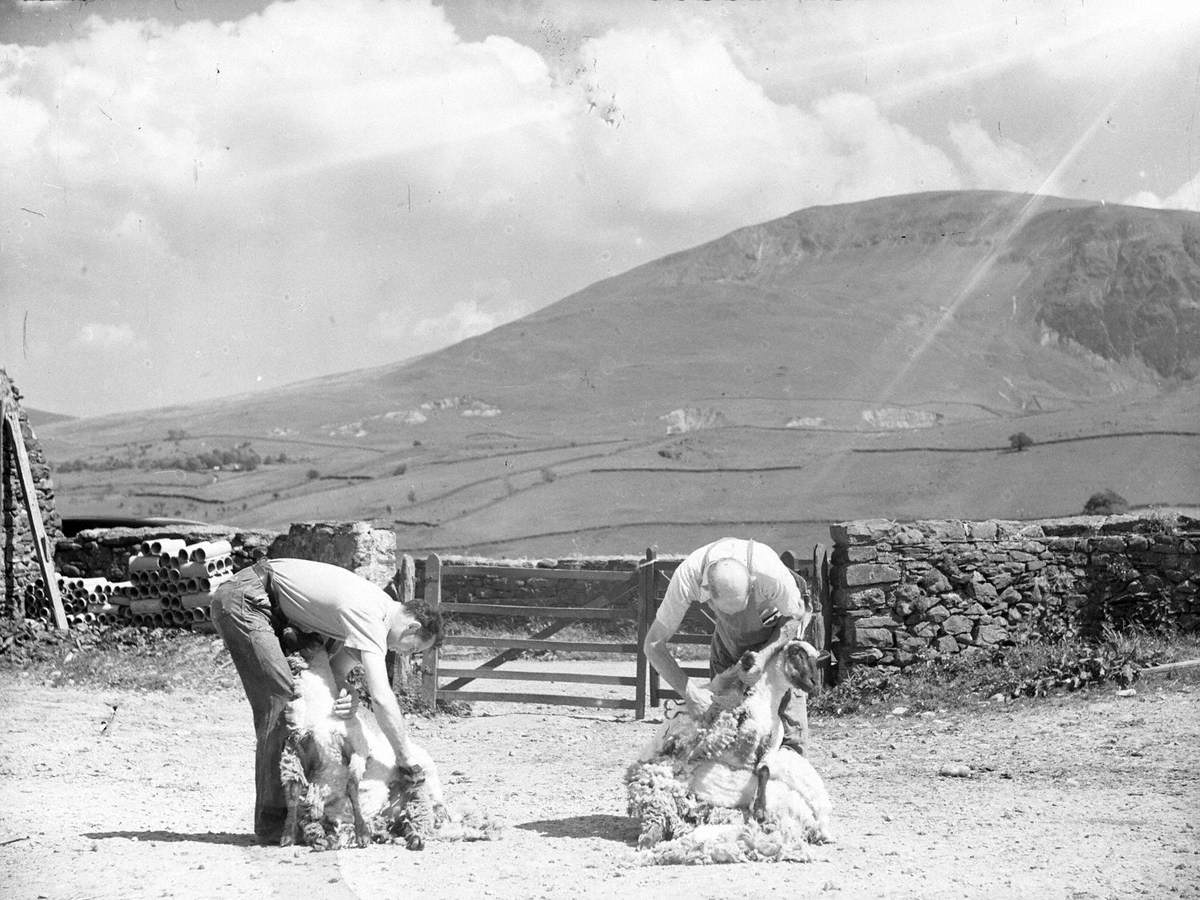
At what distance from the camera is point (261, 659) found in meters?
6.24

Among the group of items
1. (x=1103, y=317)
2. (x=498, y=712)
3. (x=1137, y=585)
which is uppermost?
(x=1103, y=317)

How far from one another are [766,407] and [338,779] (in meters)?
72.7

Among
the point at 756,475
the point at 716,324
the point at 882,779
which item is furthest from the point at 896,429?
the point at 882,779

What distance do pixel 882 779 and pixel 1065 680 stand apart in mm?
3246

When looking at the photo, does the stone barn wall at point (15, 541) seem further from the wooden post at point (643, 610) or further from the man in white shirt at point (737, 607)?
the man in white shirt at point (737, 607)

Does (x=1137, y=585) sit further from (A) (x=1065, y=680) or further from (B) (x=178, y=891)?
(B) (x=178, y=891)

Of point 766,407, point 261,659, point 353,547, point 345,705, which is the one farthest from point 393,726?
point 766,407

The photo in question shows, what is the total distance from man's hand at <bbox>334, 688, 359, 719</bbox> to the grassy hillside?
134 ft

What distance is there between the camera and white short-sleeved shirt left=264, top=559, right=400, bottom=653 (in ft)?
20.0

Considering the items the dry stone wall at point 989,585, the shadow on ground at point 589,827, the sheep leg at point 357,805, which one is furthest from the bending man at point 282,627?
the dry stone wall at point 989,585

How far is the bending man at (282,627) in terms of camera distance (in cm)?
615

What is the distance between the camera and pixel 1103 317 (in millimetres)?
97125

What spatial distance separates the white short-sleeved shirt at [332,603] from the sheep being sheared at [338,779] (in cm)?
19

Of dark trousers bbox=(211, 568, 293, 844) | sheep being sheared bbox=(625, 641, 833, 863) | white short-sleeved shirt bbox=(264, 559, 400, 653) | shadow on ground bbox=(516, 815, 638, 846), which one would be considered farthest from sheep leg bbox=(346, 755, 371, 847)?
sheep being sheared bbox=(625, 641, 833, 863)
